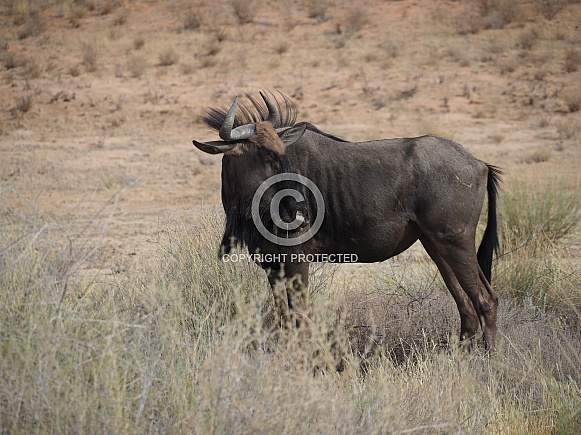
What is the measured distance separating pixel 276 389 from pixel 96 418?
2.39ft

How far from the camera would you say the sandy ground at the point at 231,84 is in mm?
12781

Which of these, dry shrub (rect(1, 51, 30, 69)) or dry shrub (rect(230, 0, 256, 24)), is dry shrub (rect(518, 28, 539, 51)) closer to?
dry shrub (rect(230, 0, 256, 24))

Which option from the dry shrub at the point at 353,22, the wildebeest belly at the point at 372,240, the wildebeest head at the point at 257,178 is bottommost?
the dry shrub at the point at 353,22

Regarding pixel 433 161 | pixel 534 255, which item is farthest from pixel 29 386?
pixel 534 255

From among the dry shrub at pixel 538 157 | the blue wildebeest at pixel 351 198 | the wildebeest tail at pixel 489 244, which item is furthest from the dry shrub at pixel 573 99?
the blue wildebeest at pixel 351 198

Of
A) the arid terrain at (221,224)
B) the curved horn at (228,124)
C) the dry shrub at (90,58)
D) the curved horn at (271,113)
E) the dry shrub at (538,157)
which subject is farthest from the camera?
the dry shrub at (90,58)

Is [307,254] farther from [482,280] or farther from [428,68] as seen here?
[428,68]

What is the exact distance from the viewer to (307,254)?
17.6 feet

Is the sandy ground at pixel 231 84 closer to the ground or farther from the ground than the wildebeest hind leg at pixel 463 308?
closer to the ground

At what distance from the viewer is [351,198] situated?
17.7ft

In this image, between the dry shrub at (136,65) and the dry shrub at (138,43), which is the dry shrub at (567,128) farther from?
the dry shrub at (138,43)

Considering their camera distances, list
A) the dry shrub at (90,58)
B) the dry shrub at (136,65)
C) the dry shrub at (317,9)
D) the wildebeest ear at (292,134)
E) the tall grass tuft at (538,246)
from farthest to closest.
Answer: the dry shrub at (317,9) → the dry shrub at (90,58) → the dry shrub at (136,65) → the tall grass tuft at (538,246) → the wildebeest ear at (292,134)

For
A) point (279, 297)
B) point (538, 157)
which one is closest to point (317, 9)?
point (538, 157)

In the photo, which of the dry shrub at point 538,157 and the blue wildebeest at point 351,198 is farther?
the dry shrub at point 538,157
